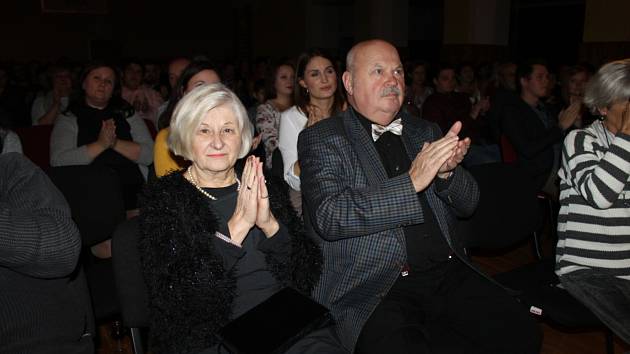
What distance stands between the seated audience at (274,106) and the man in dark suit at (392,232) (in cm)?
153

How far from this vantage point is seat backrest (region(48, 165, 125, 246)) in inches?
100

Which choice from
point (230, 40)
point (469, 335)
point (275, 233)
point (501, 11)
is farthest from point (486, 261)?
point (230, 40)

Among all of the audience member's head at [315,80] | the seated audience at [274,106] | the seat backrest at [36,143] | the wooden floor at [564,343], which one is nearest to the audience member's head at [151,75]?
the seated audience at [274,106]

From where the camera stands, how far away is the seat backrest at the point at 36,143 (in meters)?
3.88

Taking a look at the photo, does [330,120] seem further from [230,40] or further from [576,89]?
[230,40]

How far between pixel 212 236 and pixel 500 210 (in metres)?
1.48

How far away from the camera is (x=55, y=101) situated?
5.29 metres

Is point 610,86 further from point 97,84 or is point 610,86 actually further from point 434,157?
point 97,84

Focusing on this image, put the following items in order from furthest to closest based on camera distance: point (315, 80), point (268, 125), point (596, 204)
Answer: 1. point (268, 125)
2. point (315, 80)
3. point (596, 204)

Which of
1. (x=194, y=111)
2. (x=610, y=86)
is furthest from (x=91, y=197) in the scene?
(x=610, y=86)

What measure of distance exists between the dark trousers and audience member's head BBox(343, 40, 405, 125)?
0.68m

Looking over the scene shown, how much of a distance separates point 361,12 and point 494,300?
1140 cm

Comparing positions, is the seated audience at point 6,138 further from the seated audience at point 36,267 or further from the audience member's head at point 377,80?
the audience member's head at point 377,80

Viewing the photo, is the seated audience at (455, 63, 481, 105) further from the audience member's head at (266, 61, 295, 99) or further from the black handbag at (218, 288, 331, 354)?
the black handbag at (218, 288, 331, 354)
